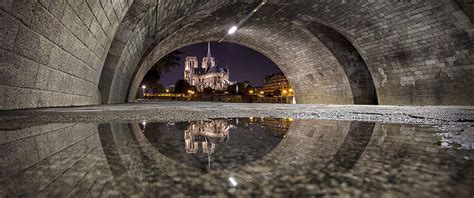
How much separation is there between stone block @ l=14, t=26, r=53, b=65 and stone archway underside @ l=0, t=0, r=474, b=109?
2 cm

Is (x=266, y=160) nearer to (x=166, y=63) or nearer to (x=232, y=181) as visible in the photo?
(x=232, y=181)

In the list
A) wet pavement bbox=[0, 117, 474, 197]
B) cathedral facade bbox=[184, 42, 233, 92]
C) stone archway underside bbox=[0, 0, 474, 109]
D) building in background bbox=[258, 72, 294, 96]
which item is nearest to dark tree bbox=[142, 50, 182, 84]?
stone archway underside bbox=[0, 0, 474, 109]

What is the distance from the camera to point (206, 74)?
148000 mm

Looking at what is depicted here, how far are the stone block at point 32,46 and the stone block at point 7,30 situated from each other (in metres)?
0.10

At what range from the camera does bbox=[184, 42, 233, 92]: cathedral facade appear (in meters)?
141

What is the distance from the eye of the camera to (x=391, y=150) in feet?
5.06

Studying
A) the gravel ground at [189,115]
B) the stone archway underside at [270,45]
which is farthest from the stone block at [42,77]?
the gravel ground at [189,115]

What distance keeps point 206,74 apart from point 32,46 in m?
145

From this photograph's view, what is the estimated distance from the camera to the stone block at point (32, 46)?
377cm

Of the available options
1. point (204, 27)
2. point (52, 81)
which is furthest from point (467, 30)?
point (52, 81)

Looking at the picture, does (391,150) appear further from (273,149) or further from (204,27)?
(204,27)

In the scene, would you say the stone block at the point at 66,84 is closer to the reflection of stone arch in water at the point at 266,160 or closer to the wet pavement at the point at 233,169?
the wet pavement at the point at 233,169

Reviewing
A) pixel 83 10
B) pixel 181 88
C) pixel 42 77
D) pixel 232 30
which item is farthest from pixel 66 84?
pixel 181 88

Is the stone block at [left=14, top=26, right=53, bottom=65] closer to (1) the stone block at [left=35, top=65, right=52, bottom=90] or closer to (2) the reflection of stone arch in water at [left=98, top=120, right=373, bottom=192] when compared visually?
(1) the stone block at [left=35, top=65, right=52, bottom=90]
